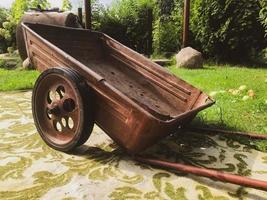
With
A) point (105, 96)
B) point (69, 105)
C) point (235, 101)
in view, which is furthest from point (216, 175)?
point (235, 101)

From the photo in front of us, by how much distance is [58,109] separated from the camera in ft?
10.4

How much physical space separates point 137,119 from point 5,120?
225 cm

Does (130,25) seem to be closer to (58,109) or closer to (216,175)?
(58,109)

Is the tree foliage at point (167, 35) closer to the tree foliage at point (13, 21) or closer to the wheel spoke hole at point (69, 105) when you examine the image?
the tree foliage at point (13, 21)

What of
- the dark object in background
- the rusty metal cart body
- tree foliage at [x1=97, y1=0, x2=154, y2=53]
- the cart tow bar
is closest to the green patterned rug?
the cart tow bar

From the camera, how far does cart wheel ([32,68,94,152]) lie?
2902 mm

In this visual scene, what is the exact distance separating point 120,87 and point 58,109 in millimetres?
1018

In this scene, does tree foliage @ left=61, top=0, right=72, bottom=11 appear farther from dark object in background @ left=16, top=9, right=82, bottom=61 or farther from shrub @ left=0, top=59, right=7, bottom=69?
dark object in background @ left=16, top=9, right=82, bottom=61

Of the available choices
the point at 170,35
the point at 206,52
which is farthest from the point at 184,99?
the point at 170,35

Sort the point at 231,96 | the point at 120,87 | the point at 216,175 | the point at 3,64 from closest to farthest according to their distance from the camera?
the point at 216,175
the point at 120,87
the point at 231,96
the point at 3,64

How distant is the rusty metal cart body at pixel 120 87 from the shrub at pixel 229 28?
16.6ft

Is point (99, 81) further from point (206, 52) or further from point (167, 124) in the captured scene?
point (206, 52)

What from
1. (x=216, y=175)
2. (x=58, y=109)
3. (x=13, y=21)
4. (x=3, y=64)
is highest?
(x=13, y=21)

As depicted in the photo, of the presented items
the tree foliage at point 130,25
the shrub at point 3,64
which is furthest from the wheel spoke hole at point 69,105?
the tree foliage at point 130,25
